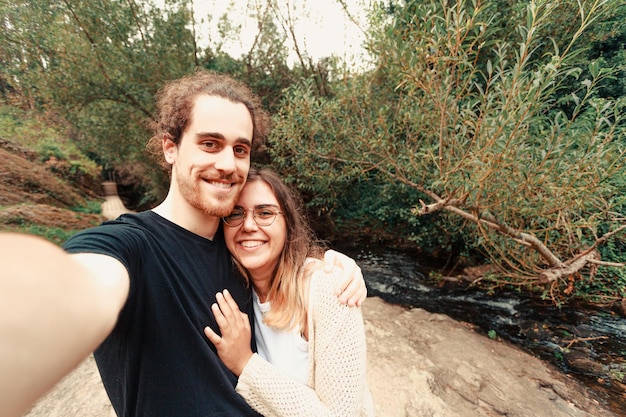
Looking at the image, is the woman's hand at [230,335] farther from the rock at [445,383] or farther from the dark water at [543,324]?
the dark water at [543,324]

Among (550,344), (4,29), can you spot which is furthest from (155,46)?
(550,344)

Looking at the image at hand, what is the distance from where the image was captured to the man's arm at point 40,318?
1.58ft

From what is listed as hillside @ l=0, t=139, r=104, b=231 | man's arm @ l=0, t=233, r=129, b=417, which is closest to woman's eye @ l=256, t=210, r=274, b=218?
man's arm @ l=0, t=233, r=129, b=417

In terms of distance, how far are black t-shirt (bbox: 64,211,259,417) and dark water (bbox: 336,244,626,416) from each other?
4454mm

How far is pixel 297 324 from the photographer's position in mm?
1341

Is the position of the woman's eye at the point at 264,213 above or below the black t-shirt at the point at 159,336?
above

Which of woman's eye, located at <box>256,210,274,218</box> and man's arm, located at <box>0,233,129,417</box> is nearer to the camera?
man's arm, located at <box>0,233,129,417</box>

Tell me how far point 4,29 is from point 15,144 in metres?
6.58

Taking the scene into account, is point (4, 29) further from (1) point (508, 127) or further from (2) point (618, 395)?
→ (2) point (618, 395)

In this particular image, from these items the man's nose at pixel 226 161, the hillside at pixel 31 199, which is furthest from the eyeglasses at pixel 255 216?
the hillside at pixel 31 199

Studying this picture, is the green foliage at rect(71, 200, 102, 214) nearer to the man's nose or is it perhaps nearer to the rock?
the rock

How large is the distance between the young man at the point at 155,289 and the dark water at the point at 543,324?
430 centimetres

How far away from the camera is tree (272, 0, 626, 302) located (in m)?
2.49

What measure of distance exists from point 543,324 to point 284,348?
5182 millimetres
